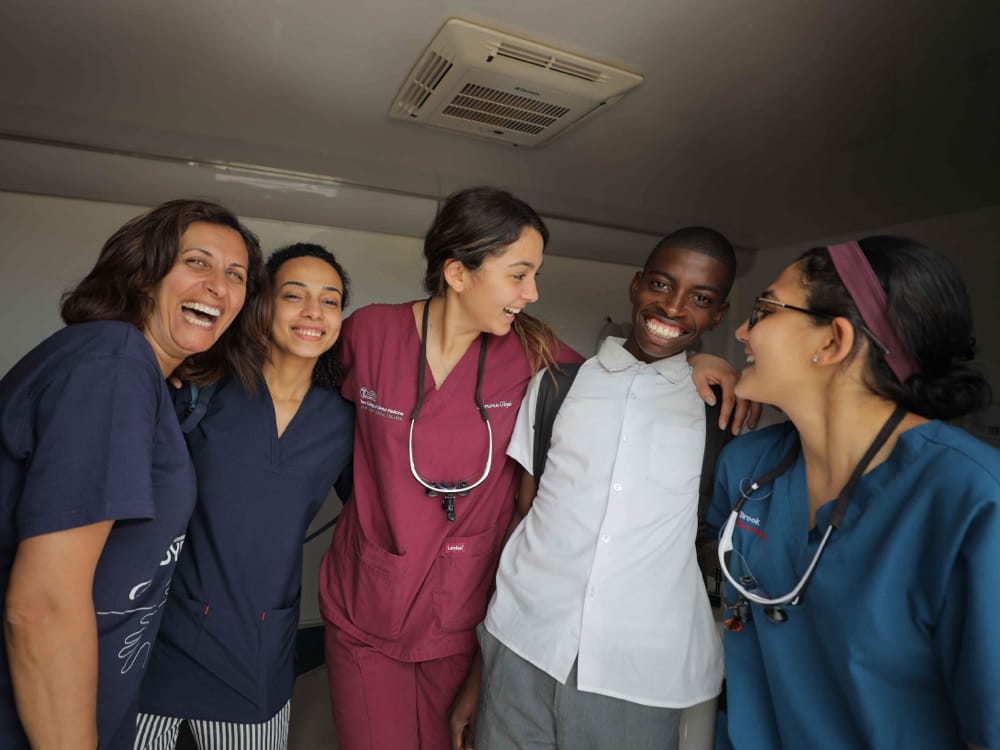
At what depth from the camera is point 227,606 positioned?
5.20 feet

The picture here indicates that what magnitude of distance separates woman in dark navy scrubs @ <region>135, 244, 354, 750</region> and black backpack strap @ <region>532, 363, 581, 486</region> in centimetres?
63

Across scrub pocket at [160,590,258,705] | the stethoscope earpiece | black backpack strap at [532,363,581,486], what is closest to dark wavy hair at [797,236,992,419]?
the stethoscope earpiece

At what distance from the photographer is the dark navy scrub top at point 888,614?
84 centimetres

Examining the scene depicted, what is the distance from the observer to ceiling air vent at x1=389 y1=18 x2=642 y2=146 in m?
1.70

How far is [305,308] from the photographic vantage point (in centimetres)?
174

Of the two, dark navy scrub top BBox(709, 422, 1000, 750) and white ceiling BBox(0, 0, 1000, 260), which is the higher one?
white ceiling BBox(0, 0, 1000, 260)

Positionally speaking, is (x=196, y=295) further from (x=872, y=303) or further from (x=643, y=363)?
(x=872, y=303)

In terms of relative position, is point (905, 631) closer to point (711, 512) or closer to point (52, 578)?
point (711, 512)

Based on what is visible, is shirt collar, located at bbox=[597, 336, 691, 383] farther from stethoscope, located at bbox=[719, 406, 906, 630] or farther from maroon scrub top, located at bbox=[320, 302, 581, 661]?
stethoscope, located at bbox=[719, 406, 906, 630]

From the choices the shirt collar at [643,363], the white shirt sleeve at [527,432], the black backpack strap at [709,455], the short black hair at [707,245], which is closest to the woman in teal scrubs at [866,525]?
the black backpack strap at [709,455]

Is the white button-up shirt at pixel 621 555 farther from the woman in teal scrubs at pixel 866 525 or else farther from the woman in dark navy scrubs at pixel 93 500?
the woman in dark navy scrubs at pixel 93 500

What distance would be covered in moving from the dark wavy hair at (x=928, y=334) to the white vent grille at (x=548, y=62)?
110 centimetres

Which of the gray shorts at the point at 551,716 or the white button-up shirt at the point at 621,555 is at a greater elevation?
the white button-up shirt at the point at 621,555

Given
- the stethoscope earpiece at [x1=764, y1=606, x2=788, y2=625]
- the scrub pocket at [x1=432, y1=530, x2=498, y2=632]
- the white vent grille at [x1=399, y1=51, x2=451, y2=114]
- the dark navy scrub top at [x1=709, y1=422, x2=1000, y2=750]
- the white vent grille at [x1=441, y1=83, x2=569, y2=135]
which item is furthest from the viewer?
the white vent grille at [x1=441, y1=83, x2=569, y2=135]
